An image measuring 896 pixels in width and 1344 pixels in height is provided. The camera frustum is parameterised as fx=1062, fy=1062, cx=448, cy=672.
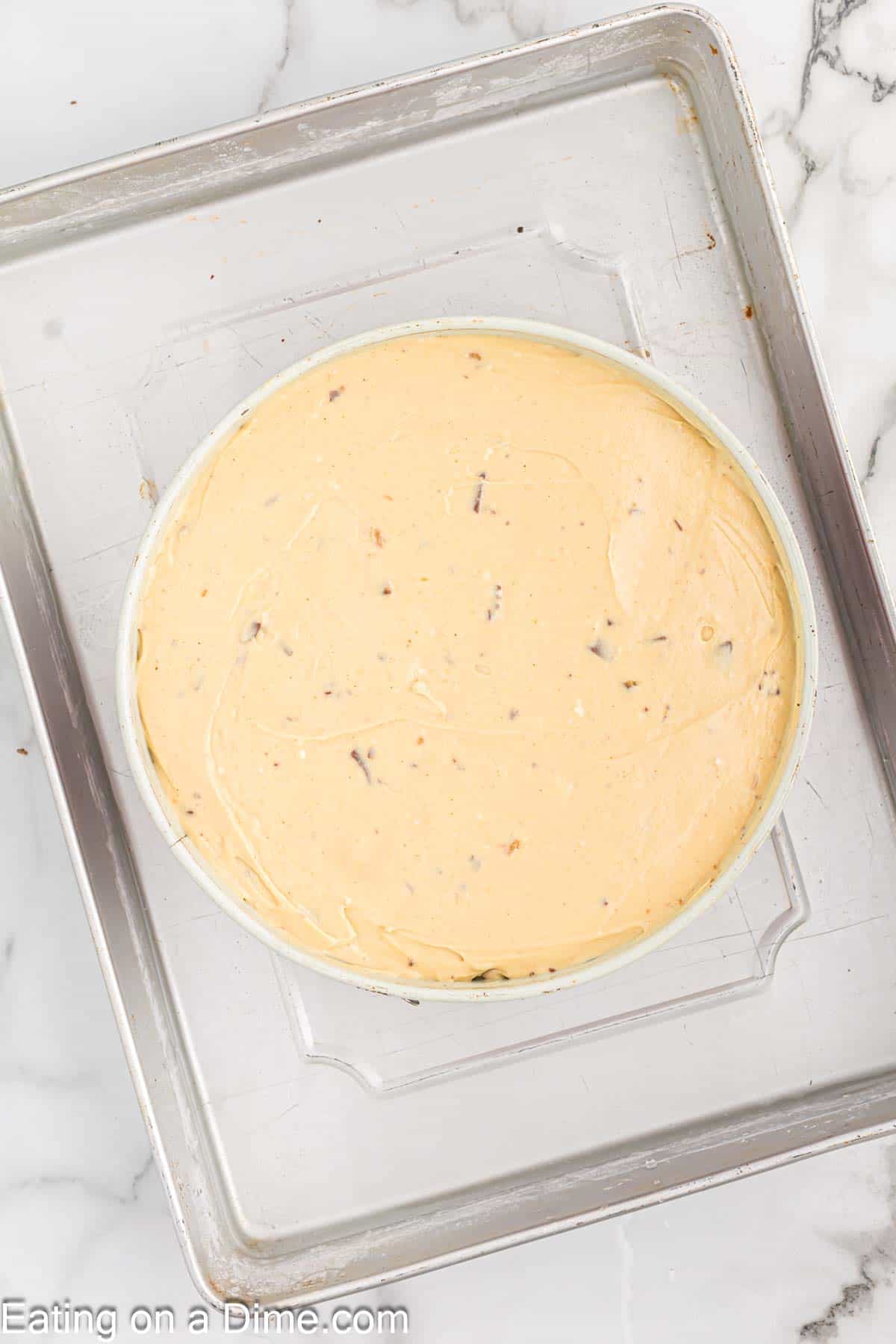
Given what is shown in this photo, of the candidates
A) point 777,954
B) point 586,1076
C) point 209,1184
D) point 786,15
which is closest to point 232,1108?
point 209,1184

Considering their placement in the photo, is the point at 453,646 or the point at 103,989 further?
the point at 103,989

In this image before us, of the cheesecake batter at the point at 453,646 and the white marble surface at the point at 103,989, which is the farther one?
the white marble surface at the point at 103,989

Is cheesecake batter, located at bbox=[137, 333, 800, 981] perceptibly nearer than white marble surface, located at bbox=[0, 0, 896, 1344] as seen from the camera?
Yes

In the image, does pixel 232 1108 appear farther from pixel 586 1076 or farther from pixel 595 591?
pixel 595 591

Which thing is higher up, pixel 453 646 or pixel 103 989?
pixel 453 646
